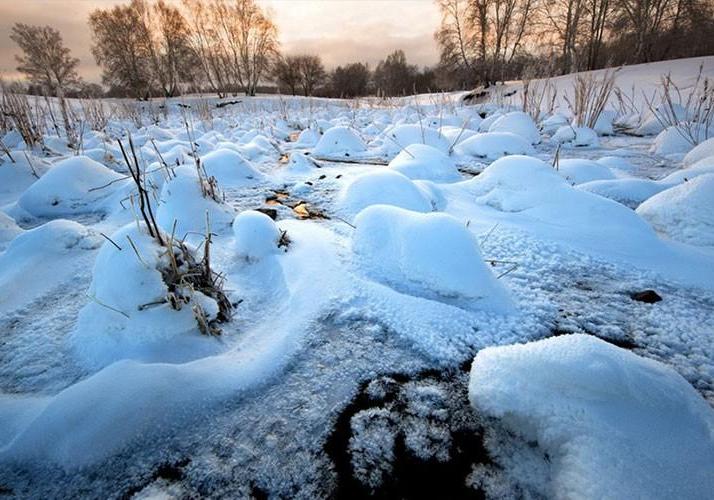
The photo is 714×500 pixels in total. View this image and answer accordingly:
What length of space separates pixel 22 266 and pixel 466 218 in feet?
7.33

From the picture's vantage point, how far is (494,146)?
12.4 ft

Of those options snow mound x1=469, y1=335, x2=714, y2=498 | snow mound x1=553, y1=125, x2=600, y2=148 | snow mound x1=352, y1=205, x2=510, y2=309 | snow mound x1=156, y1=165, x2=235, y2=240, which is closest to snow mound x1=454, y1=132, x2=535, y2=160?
snow mound x1=553, y1=125, x2=600, y2=148

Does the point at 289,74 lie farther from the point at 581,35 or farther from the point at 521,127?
the point at 521,127

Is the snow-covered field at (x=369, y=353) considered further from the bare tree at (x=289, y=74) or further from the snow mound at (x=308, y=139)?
the bare tree at (x=289, y=74)

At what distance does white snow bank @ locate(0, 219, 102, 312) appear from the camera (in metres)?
1.29

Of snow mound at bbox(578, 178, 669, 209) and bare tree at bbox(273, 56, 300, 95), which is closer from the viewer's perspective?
snow mound at bbox(578, 178, 669, 209)

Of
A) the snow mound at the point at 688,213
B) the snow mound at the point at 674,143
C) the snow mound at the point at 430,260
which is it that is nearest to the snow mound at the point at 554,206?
the snow mound at the point at 688,213

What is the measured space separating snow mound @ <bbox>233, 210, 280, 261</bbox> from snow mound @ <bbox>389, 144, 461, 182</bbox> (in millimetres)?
1663

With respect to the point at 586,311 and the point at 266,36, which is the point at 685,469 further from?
the point at 266,36

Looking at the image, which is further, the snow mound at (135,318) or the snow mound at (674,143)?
the snow mound at (674,143)

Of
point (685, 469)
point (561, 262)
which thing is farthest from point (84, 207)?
point (685, 469)

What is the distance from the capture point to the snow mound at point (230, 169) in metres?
3.00

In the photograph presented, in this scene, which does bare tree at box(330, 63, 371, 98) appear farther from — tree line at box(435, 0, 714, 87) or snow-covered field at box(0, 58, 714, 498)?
snow-covered field at box(0, 58, 714, 498)

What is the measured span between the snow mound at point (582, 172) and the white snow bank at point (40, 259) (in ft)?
10.5
